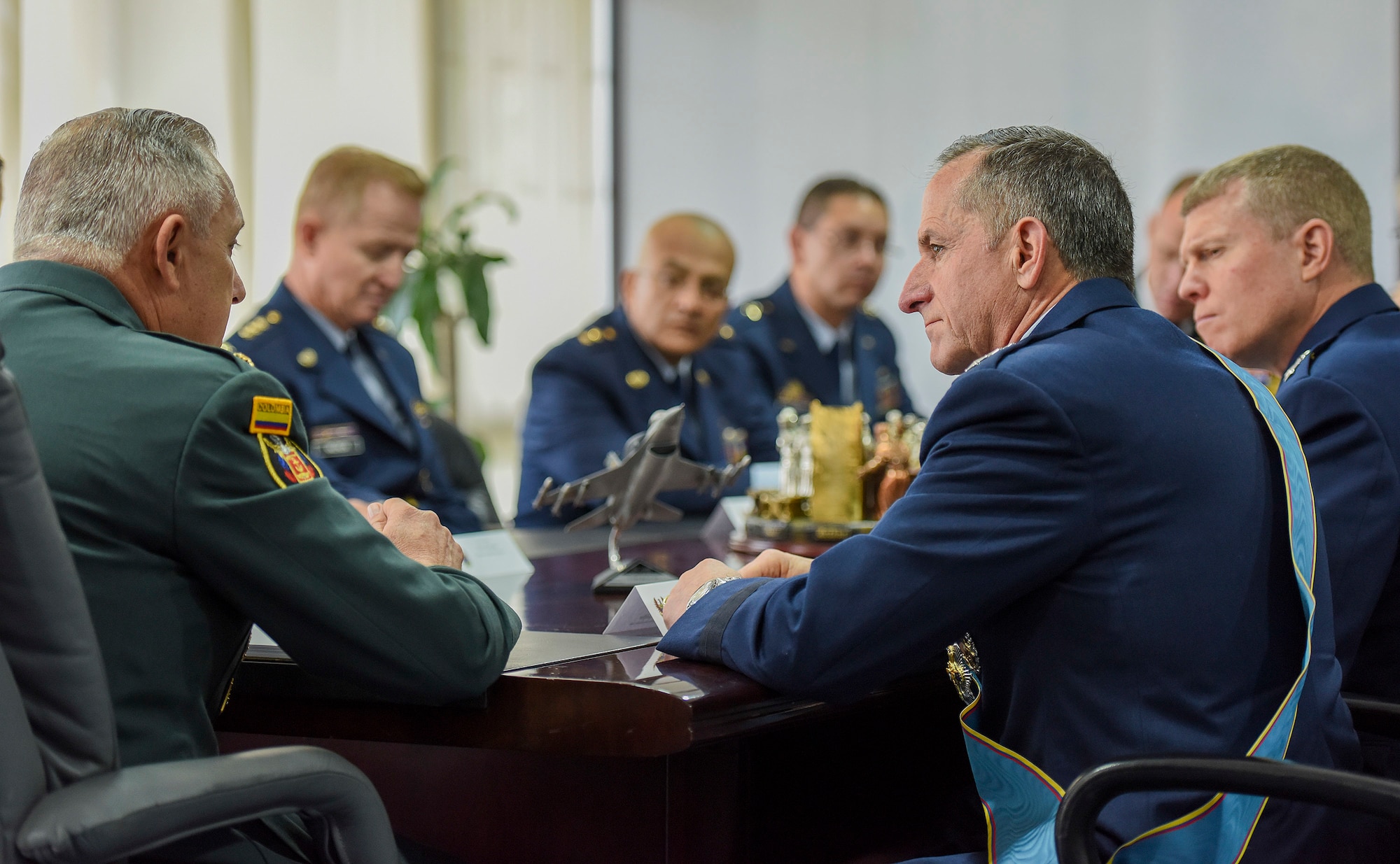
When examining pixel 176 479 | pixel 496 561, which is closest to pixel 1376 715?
pixel 496 561

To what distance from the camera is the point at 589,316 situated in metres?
6.08

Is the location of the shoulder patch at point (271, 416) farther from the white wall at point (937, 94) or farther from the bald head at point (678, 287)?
the white wall at point (937, 94)

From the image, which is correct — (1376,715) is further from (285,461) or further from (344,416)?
(344,416)

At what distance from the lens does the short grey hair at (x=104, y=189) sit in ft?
3.86

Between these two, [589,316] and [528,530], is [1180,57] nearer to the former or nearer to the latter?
[589,316]

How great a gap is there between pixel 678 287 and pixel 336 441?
1077mm

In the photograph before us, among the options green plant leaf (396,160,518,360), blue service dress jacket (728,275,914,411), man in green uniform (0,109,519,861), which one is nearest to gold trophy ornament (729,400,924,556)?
man in green uniform (0,109,519,861)

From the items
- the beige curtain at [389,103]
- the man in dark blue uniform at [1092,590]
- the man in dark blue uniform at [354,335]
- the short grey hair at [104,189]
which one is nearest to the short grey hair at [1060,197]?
the man in dark blue uniform at [1092,590]

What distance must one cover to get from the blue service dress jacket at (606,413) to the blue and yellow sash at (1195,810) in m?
1.83

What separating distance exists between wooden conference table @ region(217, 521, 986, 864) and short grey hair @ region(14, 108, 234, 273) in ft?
1.50

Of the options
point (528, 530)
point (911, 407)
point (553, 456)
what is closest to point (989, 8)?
point (911, 407)

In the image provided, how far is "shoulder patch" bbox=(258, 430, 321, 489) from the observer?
1075 millimetres

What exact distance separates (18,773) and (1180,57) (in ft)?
15.8

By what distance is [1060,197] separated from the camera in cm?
132
